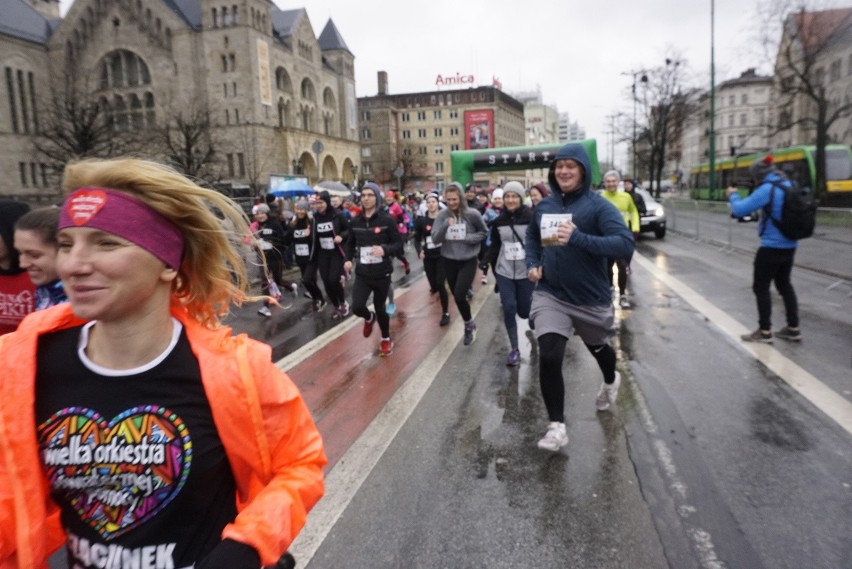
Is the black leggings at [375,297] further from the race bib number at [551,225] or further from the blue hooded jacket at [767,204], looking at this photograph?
the blue hooded jacket at [767,204]

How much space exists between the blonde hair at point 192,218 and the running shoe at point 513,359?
4520mm

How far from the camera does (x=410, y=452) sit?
409 centimetres

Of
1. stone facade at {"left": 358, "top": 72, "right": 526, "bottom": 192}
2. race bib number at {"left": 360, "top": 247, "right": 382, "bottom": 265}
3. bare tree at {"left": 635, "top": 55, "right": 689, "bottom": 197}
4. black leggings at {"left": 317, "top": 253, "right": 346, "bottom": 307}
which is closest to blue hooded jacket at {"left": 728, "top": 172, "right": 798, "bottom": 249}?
race bib number at {"left": 360, "top": 247, "right": 382, "bottom": 265}

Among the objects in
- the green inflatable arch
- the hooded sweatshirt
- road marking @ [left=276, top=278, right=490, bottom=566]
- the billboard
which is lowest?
road marking @ [left=276, top=278, right=490, bottom=566]

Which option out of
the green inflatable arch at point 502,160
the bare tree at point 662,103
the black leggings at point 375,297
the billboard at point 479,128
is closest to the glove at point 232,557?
the black leggings at point 375,297

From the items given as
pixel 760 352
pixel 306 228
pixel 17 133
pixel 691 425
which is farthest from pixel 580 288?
pixel 17 133

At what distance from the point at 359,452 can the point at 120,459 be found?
9.24ft

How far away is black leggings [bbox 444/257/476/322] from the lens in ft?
23.6

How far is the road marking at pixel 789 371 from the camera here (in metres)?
4.54

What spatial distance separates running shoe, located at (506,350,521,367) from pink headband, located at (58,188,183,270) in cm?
Result: 498

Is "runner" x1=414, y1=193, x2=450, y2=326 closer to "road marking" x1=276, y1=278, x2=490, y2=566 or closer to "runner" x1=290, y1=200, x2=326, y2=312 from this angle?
"road marking" x1=276, y1=278, x2=490, y2=566

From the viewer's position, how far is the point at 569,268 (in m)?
4.14

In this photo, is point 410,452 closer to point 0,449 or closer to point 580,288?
point 580,288

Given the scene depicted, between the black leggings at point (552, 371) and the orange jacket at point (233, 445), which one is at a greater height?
the orange jacket at point (233, 445)
